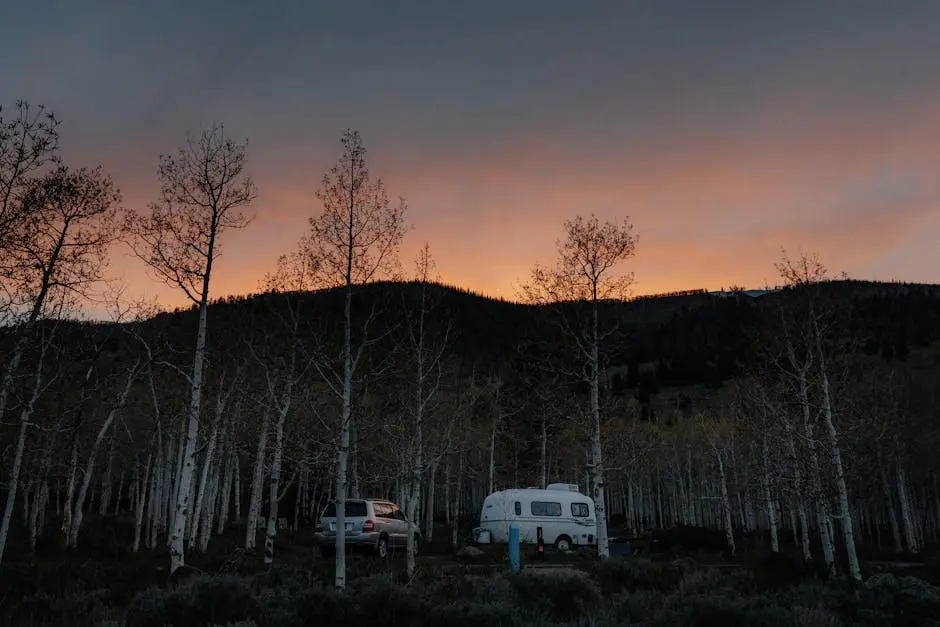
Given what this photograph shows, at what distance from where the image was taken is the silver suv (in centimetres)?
2327

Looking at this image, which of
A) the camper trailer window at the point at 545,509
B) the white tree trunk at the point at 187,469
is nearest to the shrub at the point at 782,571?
the camper trailer window at the point at 545,509

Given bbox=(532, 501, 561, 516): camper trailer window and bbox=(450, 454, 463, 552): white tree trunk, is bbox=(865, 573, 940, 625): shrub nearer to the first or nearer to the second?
bbox=(532, 501, 561, 516): camper trailer window

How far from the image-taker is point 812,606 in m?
11.1

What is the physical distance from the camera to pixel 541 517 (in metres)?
30.4

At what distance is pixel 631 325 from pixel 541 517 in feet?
418

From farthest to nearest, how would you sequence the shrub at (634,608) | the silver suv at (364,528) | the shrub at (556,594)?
the silver suv at (364,528), the shrub at (556,594), the shrub at (634,608)

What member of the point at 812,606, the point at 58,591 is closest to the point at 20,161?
the point at 58,591

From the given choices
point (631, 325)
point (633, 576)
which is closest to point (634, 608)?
point (633, 576)

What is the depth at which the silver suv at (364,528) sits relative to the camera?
23.3 m

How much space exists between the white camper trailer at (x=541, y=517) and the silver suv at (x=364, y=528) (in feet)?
20.9

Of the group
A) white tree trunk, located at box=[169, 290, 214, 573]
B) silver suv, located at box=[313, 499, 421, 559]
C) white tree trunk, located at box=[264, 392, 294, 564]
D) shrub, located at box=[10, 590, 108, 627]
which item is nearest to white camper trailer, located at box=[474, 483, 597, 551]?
silver suv, located at box=[313, 499, 421, 559]

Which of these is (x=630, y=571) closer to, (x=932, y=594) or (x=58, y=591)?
(x=932, y=594)

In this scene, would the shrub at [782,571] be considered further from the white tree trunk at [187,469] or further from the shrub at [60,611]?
the white tree trunk at [187,469]

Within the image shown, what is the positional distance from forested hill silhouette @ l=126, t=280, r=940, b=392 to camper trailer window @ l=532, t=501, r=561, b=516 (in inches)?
272
